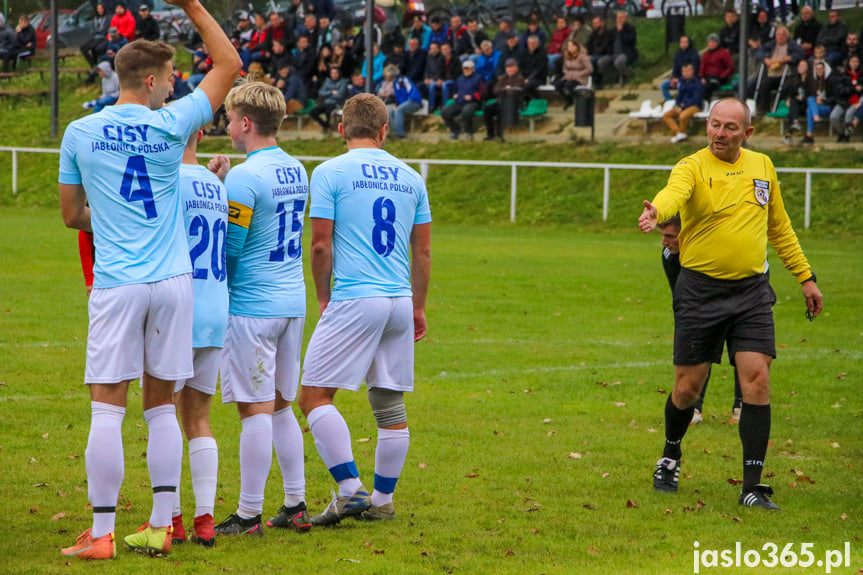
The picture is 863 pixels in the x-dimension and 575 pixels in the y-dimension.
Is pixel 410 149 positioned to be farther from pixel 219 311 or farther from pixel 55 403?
pixel 219 311

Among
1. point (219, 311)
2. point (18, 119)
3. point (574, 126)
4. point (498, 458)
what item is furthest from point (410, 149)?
point (219, 311)

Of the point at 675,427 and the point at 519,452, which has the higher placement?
the point at 675,427

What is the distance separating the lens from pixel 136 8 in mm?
38844

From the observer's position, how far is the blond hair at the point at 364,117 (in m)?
5.89

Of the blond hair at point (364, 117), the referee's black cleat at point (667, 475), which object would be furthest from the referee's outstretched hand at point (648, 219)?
the referee's black cleat at point (667, 475)

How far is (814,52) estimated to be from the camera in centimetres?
2475

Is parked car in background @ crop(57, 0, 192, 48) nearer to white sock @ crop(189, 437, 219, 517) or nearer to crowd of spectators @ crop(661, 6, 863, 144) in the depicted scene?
crowd of spectators @ crop(661, 6, 863, 144)

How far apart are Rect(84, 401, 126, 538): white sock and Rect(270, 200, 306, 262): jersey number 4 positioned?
1.09 meters

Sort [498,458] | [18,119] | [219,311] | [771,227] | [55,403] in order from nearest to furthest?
[219,311], [771,227], [498,458], [55,403], [18,119]

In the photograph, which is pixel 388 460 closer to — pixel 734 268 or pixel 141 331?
pixel 141 331

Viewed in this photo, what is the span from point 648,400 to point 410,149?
19419 mm

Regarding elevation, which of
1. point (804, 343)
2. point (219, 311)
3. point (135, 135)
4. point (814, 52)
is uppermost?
Result: point (814, 52)

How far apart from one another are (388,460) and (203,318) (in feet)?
4.14

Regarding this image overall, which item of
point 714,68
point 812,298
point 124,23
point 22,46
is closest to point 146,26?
point 124,23
